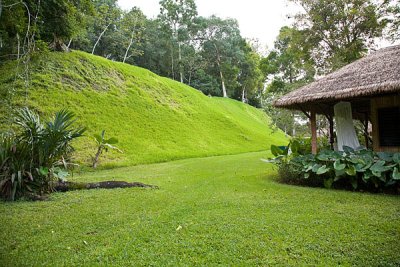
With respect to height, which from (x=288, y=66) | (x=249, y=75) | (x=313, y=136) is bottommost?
(x=313, y=136)

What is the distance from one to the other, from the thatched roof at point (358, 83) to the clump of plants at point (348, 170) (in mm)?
1319

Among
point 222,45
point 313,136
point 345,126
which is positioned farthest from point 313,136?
point 222,45

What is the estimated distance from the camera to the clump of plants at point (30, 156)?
444cm

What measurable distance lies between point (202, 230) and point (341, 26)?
12701 mm

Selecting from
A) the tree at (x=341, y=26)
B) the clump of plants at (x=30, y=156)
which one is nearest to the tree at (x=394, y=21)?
the tree at (x=341, y=26)

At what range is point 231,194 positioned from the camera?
5.00 meters

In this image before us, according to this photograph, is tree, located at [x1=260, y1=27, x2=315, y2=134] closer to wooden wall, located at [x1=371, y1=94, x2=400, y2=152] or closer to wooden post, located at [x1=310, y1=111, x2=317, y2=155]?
wooden post, located at [x1=310, y1=111, x2=317, y2=155]

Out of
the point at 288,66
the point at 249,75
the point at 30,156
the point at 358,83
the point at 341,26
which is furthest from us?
the point at 249,75

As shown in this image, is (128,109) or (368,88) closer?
(368,88)

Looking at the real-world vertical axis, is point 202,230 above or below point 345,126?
below

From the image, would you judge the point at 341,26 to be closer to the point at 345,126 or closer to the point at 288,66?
the point at 288,66

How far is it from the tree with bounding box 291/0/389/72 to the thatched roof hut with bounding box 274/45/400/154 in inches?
178

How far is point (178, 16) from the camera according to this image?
1105 inches

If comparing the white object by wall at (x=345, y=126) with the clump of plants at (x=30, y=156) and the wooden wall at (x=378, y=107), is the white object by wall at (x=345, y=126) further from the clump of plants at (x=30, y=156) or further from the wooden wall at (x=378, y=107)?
the clump of plants at (x=30, y=156)
